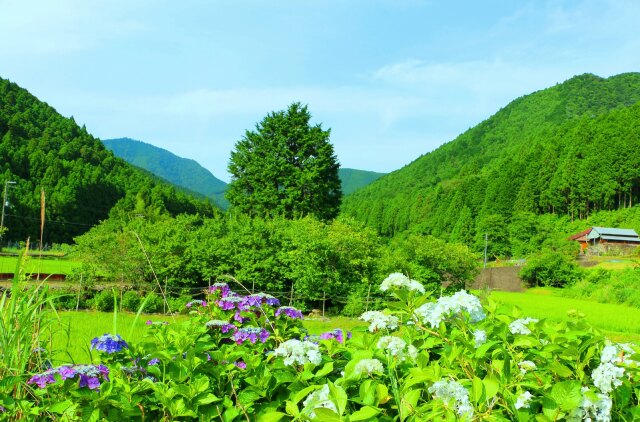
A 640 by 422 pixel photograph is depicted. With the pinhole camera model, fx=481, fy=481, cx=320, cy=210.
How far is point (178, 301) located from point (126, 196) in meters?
64.0

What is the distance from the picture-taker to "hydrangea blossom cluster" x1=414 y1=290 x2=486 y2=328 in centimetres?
215

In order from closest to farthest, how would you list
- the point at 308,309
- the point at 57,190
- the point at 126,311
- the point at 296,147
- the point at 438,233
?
the point at 126,311 < the point at 308,309 < the point at 296,147 < the point at 57,190 < the point at 438,233

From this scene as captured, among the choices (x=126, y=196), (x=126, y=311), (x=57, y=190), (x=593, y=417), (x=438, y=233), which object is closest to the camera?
(x=593, y=417)

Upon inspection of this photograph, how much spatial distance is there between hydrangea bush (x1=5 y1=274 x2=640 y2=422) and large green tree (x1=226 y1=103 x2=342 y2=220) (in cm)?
2664

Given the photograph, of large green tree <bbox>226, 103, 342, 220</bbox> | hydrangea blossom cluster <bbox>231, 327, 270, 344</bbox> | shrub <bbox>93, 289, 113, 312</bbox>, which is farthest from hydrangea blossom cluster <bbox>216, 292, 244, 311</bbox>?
large green tree <bbox>226, 103, 342, 220</bbox>

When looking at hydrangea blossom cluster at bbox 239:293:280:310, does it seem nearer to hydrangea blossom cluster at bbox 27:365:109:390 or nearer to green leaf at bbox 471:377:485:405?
hydrangea blossom cluster at bbox 27:365:109:390

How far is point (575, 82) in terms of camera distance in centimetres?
14725

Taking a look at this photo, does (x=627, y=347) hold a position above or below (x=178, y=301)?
above

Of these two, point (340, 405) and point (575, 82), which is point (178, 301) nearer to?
point (340, 405)

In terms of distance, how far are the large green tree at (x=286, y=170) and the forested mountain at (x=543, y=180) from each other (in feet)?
130

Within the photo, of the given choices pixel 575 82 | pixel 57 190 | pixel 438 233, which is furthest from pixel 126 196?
pixel 575 82

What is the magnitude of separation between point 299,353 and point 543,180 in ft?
267

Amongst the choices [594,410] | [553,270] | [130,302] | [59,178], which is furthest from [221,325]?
[59,178]

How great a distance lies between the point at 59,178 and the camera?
2731 inches
